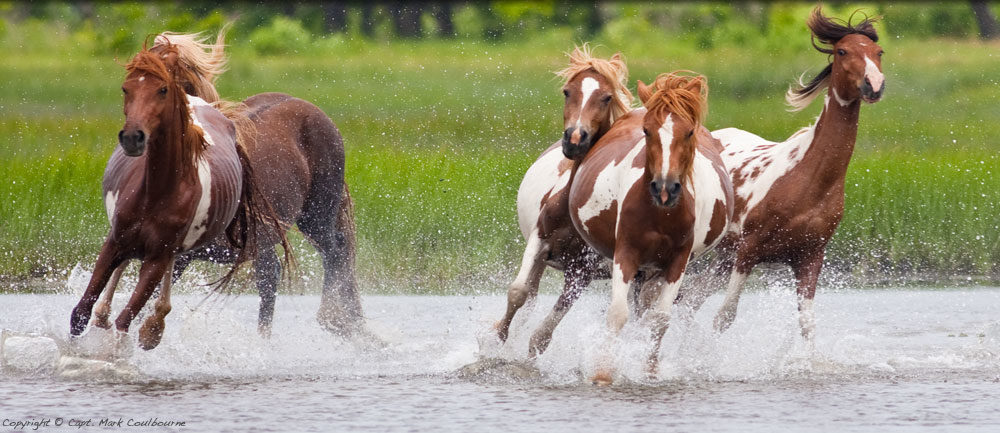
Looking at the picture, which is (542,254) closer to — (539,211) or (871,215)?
(539,211)

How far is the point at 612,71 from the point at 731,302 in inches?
58.4

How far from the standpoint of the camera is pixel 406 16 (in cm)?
3094

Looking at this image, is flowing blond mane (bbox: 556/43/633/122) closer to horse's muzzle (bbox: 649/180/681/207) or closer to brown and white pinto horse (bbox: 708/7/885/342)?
brown and white pinto horse (bbox: 708/7/885/342)

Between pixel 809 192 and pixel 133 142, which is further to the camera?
pixel 809 192

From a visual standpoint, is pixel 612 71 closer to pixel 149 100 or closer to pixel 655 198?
pixel 655 198

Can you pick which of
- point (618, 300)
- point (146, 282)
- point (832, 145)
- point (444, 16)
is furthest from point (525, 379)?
point (444, 16)

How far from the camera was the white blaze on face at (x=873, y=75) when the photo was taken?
8172 mm

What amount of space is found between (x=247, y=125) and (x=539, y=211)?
188 cm

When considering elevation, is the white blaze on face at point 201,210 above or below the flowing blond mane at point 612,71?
below

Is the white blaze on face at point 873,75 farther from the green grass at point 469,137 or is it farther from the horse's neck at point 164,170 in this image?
the green grass at point 469,137

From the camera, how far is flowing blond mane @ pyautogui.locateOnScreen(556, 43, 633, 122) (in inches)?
311

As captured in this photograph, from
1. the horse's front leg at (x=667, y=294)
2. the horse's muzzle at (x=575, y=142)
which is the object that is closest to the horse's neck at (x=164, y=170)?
the horse's muzzle at (x=575, y=142)

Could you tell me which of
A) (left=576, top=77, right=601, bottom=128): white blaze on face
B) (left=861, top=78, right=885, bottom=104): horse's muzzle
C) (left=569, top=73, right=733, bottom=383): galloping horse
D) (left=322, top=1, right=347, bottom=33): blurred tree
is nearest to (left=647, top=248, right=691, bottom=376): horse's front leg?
(left=569, top=73, right=733, bottom=383): galloping horse

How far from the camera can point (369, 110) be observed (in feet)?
62.0
